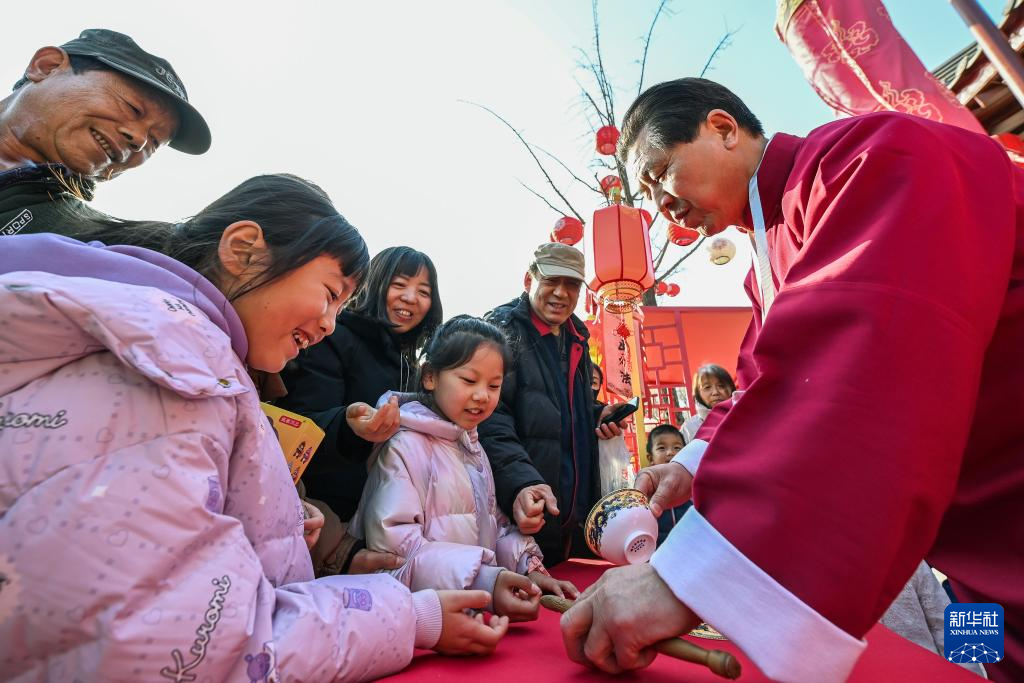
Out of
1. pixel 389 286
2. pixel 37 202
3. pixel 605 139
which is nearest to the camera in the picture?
pixel 37 202

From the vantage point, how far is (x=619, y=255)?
465 centimetres

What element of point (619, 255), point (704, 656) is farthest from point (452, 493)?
point (619, 255)

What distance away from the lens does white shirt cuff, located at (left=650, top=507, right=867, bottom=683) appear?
0.61 metres

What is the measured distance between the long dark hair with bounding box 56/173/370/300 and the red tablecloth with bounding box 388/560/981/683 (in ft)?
2.74

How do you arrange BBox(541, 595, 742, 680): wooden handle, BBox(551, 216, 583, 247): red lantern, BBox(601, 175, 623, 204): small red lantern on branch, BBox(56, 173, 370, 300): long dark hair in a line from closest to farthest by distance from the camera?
BBox(541, 595, 742, 680): wooden handle < BBox(56, 173, 370, 300): long dark hair < BBox(601, 175, 623, 204): small red lantern on branch < BBox(551, 216, 583, 247): red lantern

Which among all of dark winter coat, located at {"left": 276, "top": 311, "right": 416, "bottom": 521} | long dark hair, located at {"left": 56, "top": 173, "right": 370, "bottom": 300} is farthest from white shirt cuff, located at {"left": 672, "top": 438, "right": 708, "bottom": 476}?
long dark hair, located at {"left": 56, "top": 173, "right": 370, "bottom": 300}

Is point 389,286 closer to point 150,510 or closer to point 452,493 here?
point 452,493

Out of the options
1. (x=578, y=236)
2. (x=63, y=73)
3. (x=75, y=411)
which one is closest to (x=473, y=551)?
(x=75, y=411)

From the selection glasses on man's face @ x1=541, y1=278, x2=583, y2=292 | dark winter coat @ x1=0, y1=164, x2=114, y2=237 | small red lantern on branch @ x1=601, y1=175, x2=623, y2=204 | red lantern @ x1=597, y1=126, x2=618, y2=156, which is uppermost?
red lantern @ x1=597, y1=126, x2=618, y2=156

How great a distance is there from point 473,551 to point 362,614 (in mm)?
509

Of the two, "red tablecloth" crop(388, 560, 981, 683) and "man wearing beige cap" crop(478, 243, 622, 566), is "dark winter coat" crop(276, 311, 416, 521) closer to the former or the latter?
"man wearing beige cap" crop(478, 243, 622, 566)

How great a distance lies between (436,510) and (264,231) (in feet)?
3.20

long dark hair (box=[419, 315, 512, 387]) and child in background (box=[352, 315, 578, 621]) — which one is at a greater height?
long dark hair (box=[419, 315, 512, 387])

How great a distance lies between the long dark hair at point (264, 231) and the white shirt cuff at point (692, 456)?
1.10 m
